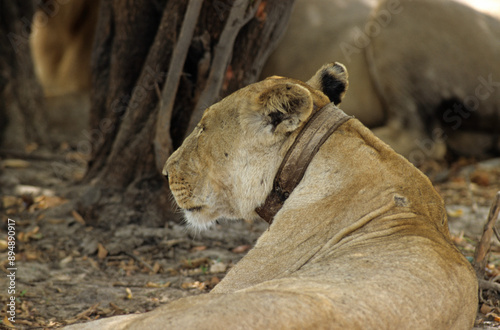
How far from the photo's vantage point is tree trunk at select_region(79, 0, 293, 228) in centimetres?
450

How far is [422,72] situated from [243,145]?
4.40 meters

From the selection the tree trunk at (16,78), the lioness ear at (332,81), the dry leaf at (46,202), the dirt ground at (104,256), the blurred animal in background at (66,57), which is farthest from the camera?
the blurred animal in background at (66,57)

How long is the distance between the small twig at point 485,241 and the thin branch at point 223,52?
2.04m

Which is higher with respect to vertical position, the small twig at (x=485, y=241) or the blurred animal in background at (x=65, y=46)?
the small twig at (x=485, y=241)

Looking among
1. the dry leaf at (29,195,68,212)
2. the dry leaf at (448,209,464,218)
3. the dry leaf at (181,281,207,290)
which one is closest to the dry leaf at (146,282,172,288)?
the dry leaf at (181,281,207,290)

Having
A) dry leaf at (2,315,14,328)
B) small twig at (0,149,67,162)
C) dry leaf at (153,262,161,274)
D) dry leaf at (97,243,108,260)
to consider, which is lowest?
small twig at (0,149,67,162)

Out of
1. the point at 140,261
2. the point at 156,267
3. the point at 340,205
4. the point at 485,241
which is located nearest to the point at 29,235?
the point at 140,261

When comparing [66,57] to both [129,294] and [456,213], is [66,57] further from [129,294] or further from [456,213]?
[456,213]

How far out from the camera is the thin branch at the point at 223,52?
4.34m

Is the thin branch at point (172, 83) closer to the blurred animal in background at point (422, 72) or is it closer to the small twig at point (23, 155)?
the small twig at point (23, 155)

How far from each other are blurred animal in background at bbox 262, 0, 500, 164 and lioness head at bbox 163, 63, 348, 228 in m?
3.73

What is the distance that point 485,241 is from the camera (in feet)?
12.0

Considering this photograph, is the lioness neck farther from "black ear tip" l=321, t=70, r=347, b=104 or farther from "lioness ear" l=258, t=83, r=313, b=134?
"black ear tip" l=321, t=70, r=347, b=104

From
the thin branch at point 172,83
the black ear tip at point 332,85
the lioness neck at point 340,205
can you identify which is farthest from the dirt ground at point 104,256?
the black ear tip at point 332,85
